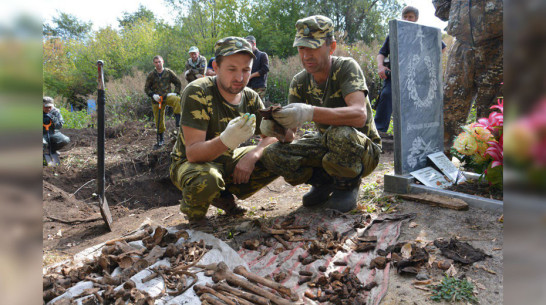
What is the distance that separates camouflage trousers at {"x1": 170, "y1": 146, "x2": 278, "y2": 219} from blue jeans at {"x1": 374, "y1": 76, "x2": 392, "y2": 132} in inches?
104

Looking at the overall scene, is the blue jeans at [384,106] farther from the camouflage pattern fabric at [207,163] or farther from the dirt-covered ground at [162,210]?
the camouflage pattern fabric at [207,163]

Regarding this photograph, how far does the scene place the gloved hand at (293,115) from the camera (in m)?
2.58

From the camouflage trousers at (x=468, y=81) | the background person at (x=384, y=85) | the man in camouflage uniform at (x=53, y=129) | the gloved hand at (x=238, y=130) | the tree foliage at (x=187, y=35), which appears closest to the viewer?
the gloved hand at (x=238, y=130)

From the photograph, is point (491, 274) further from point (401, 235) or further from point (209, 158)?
point (209, 158)

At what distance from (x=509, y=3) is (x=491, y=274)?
205cm

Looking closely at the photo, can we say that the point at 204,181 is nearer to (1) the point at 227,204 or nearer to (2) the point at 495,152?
(1) the point at 227,204

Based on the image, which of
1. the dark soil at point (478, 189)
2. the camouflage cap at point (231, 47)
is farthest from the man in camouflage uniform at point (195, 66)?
the dark soil at point (478, 189)

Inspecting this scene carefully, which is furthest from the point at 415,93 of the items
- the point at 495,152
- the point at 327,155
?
the point at 327,155

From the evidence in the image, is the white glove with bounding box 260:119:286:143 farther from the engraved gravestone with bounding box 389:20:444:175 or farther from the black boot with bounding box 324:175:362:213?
the engraved gravestone with bounding box 389:20:444:175

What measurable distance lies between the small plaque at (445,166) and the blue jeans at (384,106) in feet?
4.56

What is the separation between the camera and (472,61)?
398 cm

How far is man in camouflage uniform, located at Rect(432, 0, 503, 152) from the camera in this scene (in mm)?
3789

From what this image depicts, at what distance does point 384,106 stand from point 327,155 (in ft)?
8.69

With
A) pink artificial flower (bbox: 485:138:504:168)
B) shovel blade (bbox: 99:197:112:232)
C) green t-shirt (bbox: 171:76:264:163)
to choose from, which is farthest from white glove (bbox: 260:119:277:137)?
shovel blade (bbox: 99:197:112:232)
